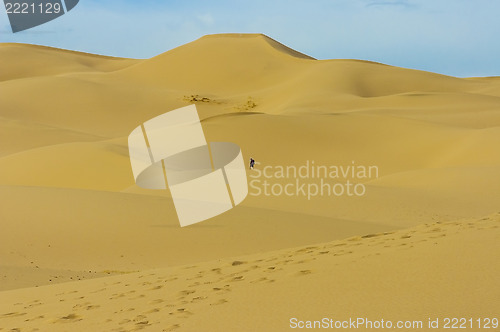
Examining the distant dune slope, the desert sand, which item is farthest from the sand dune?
the distant dune slope

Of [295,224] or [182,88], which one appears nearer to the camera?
[295,224]

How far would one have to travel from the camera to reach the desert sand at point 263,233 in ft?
17.9

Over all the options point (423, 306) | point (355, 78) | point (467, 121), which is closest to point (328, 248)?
point (423, 306)

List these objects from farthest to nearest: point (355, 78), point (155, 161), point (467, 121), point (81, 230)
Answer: point (355, 78), point (467, 121), point (155, 161), point (81, 230)

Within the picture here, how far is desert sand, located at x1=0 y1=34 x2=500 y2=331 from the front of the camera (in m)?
5.47

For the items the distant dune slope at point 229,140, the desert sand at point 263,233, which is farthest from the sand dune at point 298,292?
the distant dune slope at point 229,140

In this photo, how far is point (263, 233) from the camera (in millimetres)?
13734

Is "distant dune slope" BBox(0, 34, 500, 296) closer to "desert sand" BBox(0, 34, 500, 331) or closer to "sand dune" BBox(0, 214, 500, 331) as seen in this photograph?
"desert sand" BBox(0, 34, 500, 331)

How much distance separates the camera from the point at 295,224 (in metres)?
14.5

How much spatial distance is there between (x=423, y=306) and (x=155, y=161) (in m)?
22.6

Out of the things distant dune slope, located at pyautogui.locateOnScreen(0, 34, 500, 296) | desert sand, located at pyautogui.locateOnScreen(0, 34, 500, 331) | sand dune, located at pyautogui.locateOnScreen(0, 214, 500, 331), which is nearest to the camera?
sand dune, located at pyautogui.locateOnScreen(0, 214, 500, 331)

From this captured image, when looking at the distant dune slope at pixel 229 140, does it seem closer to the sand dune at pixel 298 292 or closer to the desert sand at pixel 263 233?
the desert sand at pixel 263 233

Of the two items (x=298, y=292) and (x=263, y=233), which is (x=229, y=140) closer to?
(x=263, y=233)

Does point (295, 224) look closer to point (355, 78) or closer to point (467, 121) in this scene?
point (467, 121)
